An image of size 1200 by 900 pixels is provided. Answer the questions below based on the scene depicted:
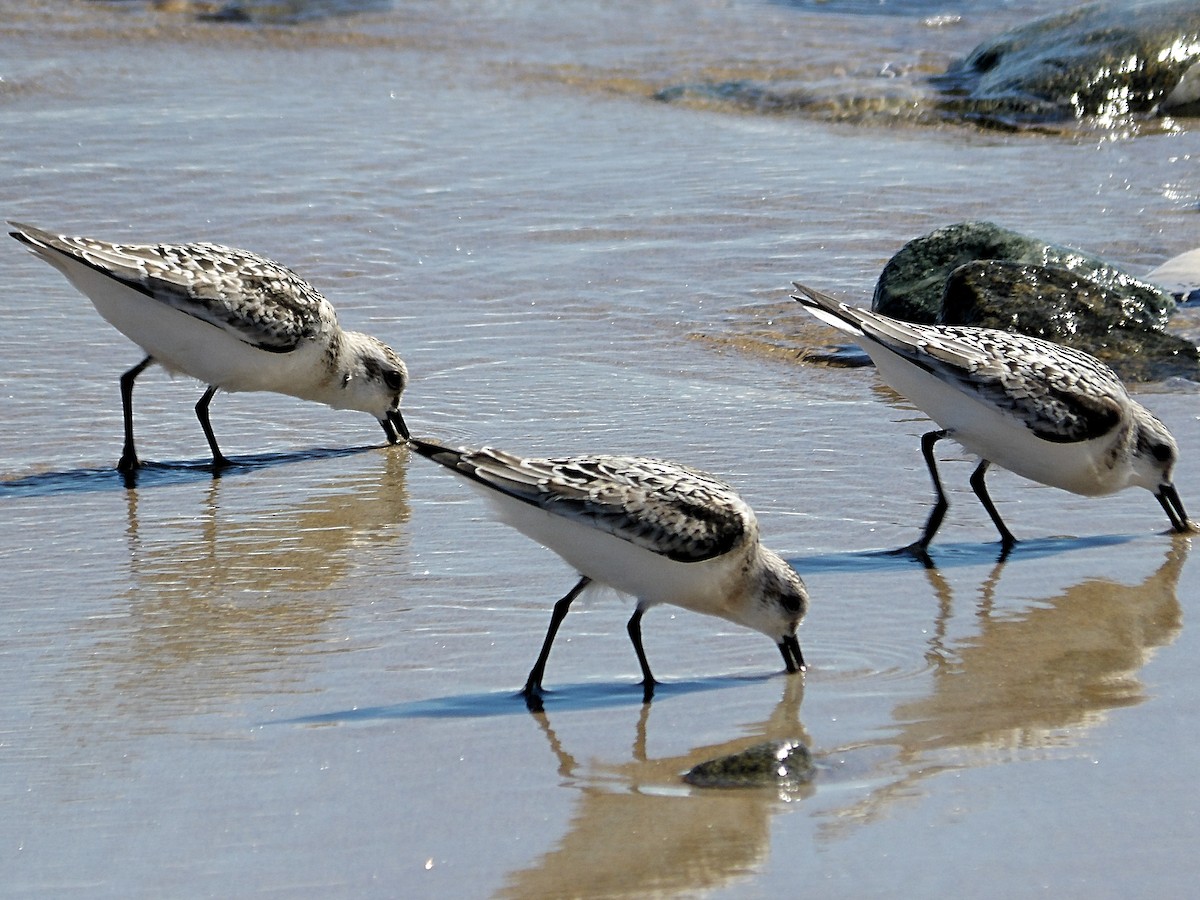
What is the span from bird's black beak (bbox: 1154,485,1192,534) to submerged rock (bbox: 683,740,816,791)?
3369mm

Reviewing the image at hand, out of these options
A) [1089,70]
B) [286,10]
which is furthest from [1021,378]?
[286,10]

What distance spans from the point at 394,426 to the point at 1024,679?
4.50 metres

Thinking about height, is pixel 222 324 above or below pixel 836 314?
below

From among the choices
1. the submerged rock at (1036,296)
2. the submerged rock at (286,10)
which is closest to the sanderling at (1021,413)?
the submerged rock at (1036,296)

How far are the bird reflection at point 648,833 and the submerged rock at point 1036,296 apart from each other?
18.6 feet

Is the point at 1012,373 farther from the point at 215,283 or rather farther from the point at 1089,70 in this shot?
the point at 1089,70

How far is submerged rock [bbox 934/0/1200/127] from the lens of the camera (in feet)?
64.3

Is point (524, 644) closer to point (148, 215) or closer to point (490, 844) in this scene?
point (490, 844)

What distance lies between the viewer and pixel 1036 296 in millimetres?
10836

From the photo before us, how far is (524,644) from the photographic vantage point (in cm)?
652

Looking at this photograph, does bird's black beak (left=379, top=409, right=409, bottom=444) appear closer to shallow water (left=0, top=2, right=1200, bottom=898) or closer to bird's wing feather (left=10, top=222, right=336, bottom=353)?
shallow water (left=0, top=2, right=1200, bottom=898)

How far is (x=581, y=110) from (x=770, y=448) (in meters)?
10.2

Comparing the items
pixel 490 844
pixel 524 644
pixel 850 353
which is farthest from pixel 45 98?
pixel 490 844

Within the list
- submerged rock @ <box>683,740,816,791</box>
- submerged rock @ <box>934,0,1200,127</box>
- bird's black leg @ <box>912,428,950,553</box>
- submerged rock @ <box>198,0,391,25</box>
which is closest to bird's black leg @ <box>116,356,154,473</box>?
bird's black leg @ <box>912,428,950,553</box>
